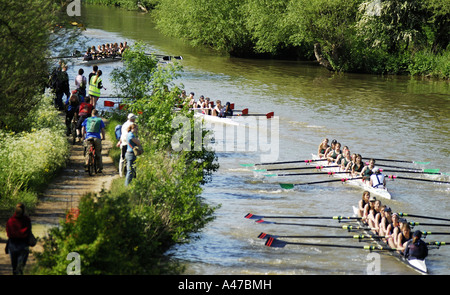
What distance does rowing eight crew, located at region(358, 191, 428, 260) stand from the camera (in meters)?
14.3

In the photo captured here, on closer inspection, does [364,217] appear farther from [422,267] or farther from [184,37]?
[184,37]

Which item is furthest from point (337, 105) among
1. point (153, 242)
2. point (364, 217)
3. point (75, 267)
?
point (75, 267)

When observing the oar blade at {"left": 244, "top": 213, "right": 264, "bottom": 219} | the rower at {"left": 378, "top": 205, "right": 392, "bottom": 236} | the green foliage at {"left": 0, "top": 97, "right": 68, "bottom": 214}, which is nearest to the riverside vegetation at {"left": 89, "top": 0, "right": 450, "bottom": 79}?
the rower at {"left": 378, "top": 205, "right": 392, "bottom": 236}

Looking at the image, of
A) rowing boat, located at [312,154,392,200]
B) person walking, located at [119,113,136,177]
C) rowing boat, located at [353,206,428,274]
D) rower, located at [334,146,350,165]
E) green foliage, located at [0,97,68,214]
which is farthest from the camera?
rower, located at [334,146,350,165]

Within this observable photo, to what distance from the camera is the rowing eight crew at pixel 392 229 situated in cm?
1433

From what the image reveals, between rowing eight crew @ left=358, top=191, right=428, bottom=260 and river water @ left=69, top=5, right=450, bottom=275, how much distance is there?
1.47 feet

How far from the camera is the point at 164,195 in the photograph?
12930mm

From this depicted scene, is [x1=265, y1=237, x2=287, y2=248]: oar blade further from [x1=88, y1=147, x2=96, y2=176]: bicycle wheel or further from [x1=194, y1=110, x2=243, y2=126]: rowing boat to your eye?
[x1=194, y1=110, x2=243, y2=126]: rowing boat

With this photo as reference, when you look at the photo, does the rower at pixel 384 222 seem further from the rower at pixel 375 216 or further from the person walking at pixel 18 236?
the person walking at pixel 18 236

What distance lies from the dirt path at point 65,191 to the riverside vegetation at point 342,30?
3071cm

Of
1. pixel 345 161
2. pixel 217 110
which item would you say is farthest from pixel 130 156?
pixel 217 110

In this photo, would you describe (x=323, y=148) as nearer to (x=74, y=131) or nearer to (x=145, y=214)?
(x=74, y=131)

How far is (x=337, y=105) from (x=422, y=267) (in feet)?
72.9

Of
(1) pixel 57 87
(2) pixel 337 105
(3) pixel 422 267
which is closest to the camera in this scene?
(3) pixel 422 267
